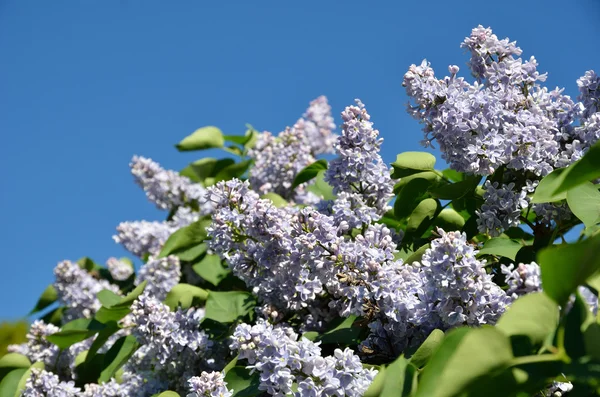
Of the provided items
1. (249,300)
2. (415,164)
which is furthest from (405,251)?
(249,300)

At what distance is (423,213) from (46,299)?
2.93 meters

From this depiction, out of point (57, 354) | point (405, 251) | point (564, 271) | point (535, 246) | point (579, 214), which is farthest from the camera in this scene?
point (57, 354)

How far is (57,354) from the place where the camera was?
351cm

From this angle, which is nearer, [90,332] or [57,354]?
[90,332]

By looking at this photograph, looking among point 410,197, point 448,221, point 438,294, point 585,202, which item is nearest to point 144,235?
point 410,197

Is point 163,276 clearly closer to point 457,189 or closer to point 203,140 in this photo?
point 203,140

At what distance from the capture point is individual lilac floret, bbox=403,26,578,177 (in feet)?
7.28

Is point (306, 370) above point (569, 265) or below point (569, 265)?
above

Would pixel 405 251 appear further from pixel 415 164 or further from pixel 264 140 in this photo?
pixel 264 140

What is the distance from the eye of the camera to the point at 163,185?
15.0 feet

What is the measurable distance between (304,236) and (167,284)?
168 centimetres

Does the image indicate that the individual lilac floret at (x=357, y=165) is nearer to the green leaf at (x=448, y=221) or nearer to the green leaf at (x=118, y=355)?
the green leaf at (x=448, y=221)

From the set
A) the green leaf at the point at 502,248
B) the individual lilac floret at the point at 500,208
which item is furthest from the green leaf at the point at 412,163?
the green leaf at the point at 502,248

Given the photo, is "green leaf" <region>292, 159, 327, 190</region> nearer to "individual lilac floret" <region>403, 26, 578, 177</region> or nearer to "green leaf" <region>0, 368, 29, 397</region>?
"individual lilac floret" <region>403, 26, 578, 177</region>
